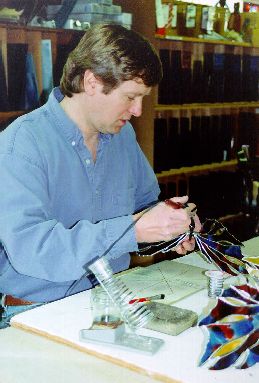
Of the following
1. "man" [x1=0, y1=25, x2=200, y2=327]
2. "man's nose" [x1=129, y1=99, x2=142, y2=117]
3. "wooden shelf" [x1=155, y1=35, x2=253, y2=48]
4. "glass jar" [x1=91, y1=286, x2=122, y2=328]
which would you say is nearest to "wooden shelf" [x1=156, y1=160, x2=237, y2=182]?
"wooden shelf" [x1=155, y1=35, x2=253, y2=48]

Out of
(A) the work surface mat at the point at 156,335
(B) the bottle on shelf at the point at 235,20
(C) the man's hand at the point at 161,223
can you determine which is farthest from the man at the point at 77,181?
(B) the bottle on shelf at the point at 235,20

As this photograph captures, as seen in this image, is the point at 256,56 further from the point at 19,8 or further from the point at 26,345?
the point at 26,345

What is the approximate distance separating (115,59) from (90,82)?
12 centimetres

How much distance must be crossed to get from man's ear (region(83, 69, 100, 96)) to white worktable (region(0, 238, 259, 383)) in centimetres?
82

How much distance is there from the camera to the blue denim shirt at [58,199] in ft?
4.76

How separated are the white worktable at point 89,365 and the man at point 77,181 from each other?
283 mm

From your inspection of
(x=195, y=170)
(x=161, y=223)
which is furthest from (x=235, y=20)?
(x=161, y=223)

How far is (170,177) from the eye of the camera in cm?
370

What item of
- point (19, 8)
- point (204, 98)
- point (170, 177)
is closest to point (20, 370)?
point (19, 8)

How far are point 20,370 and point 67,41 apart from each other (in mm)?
2041

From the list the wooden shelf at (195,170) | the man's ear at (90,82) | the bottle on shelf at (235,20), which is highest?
the bottle on shelf at (235,20)

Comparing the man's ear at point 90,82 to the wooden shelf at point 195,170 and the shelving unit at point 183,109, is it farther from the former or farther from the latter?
the wooden shelf at point 195,170

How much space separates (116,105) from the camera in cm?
174

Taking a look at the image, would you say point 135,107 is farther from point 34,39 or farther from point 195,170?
point 195,170
